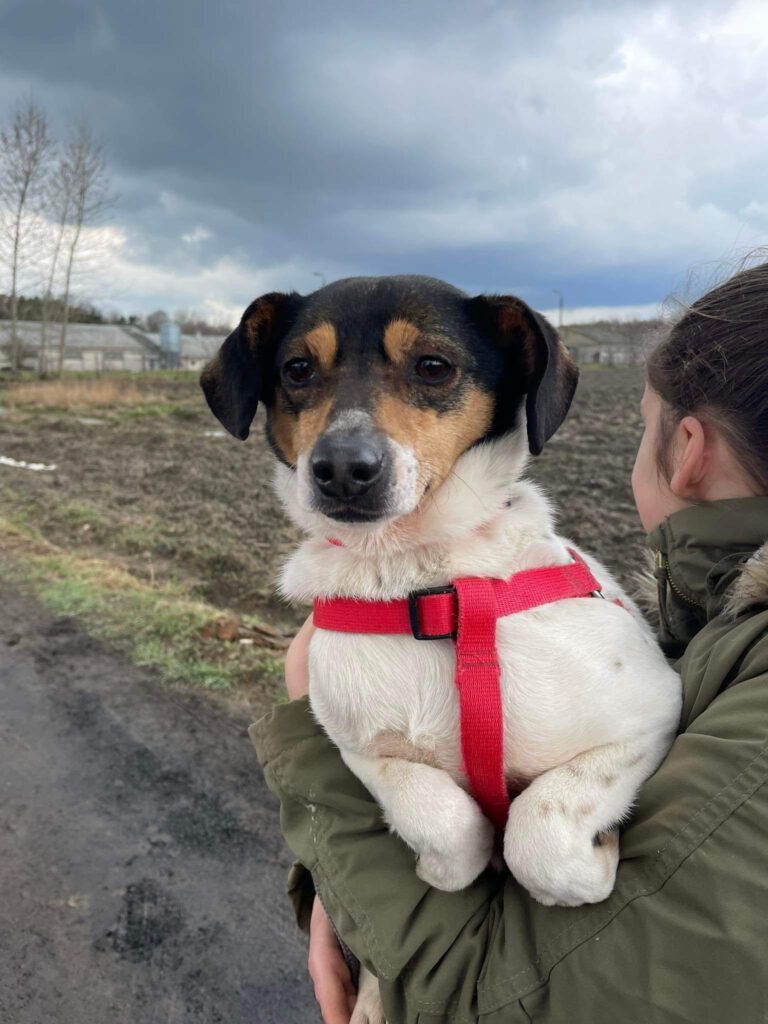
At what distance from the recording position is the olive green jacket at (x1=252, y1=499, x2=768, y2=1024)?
3.59ft

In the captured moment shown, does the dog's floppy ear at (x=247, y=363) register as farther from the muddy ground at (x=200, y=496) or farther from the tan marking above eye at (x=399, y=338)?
the muddy ground at (x=200, y=496)

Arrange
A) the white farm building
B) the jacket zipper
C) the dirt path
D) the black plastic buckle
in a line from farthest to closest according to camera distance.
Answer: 1. the white farm building
2. the dirt path
3. the jacket zipper
4. the black plastic buckle

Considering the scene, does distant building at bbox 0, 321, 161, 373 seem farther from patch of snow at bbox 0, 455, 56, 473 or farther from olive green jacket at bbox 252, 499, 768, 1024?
olive green jacket at bbox 252, 499, 768, 1024

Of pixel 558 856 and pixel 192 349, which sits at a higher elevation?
pixel 192 349

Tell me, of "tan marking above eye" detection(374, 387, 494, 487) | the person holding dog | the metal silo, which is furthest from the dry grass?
the metal silo

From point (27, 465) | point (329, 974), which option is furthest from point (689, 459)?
point (27, 465)

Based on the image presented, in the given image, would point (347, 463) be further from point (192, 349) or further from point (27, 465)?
point (192, 349)

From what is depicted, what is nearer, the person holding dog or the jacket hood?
the person holding dog

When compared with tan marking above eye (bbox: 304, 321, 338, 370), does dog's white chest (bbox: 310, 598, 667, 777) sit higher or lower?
lower

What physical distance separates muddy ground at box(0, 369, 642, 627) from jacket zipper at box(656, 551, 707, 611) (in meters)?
4.45

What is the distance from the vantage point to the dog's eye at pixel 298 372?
2254 mm

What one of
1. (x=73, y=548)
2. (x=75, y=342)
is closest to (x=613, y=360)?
(x=75, y=342)

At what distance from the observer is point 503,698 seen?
1653 millimetres

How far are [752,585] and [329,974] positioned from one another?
1.46 m
